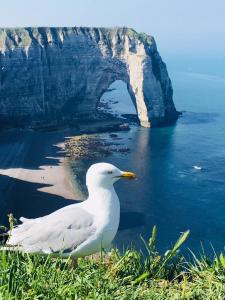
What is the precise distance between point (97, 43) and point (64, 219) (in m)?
104

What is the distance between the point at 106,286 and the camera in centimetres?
717

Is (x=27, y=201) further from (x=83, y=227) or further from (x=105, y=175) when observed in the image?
(x=105, y=175)

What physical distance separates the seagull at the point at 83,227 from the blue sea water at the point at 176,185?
68.0ft

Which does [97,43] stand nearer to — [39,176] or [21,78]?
[21,78]

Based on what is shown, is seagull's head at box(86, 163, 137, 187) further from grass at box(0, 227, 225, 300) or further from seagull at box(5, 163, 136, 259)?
grass at box(0, 227, 225, 300)

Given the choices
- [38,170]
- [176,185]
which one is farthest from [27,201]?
[176,185]

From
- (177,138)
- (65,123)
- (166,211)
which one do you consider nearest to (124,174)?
(166,211)

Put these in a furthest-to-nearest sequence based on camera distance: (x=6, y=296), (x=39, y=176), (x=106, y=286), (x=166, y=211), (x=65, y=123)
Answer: (x=65, y=123) < (x=39, y=176) < (x=166, y=211) < (x=106, y=286) < (x=6, y=296)

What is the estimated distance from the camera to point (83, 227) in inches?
359

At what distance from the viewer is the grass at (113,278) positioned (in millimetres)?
6691

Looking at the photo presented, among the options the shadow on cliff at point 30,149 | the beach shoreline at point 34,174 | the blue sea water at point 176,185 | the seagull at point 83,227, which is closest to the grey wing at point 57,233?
the seagull at point 83,227

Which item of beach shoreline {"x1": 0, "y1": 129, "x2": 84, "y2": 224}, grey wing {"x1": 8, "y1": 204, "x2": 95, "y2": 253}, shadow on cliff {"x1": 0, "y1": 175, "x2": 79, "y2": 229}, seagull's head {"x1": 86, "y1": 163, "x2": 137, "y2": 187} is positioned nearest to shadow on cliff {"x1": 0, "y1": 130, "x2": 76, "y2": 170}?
beach shoreline {"x1": 0, "y1": 129, "x2": 84, "y2": 224}

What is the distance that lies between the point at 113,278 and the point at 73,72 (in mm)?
102059

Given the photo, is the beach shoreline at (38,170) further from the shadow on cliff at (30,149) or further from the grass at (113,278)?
the grass at (113,278)
